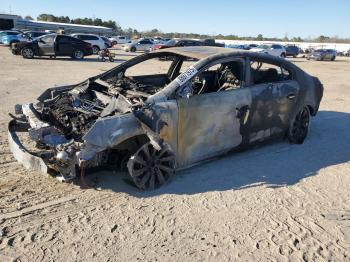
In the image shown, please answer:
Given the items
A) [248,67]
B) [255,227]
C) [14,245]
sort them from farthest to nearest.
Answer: [248,67], [255,227], [14,245]

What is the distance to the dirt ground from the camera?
362 centimetres

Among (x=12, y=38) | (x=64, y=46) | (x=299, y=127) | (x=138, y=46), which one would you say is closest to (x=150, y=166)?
(x=299, y=127)

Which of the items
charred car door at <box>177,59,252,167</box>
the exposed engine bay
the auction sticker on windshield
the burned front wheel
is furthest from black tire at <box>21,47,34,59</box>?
the burned front wheel

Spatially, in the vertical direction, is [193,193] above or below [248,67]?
below

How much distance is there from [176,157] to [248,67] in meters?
1.85

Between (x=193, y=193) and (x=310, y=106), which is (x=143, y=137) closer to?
(x=193, y=193)

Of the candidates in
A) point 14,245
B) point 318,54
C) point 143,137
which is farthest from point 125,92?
point 318,54

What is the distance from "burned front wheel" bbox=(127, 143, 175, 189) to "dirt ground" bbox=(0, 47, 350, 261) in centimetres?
13

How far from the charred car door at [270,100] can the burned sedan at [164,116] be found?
2 centimetres

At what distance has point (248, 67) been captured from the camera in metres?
5.78

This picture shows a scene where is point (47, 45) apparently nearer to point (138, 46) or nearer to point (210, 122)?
point (138, 46)

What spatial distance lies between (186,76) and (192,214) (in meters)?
1.81

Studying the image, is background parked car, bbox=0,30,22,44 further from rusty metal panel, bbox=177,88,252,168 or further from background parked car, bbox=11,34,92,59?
rusty metal panel, bbox=177,88,252,168

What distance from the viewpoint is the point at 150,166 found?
4766mm
